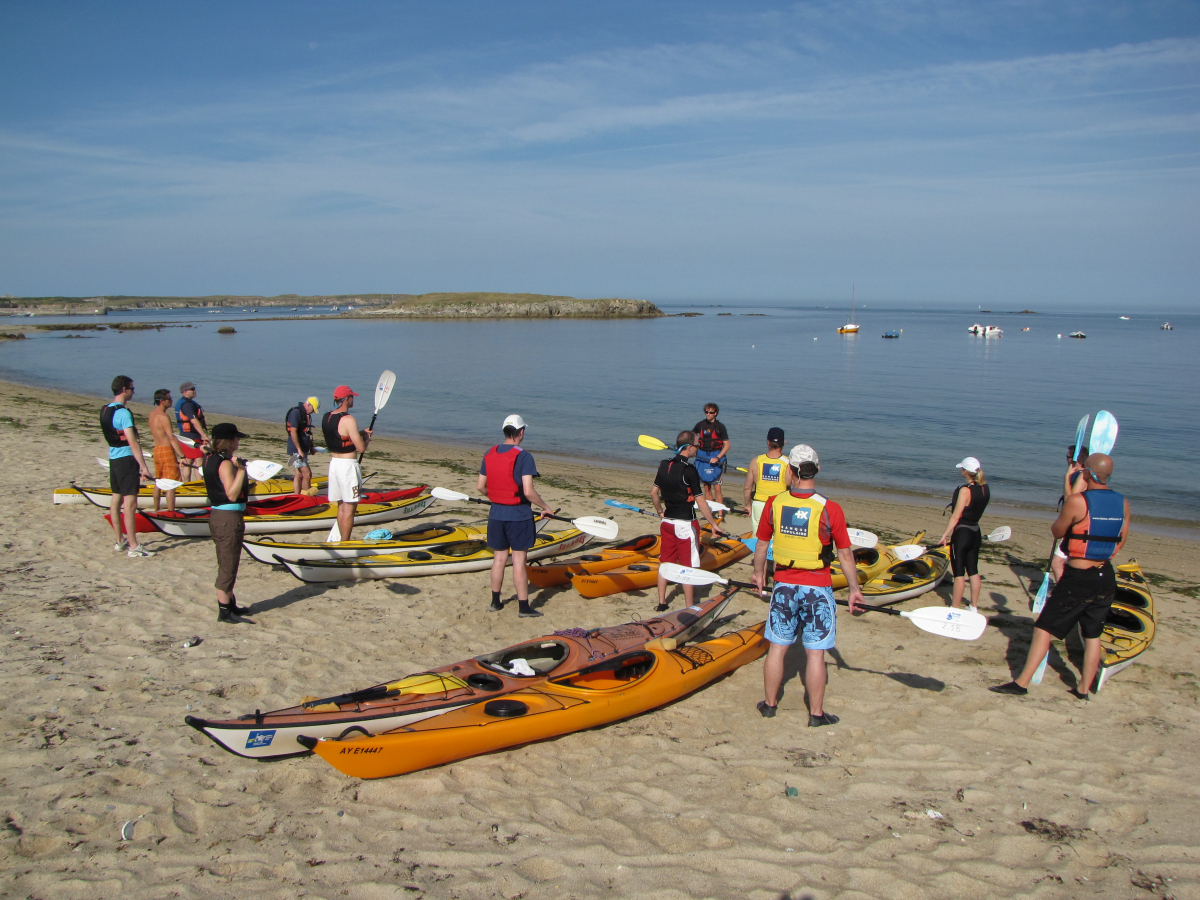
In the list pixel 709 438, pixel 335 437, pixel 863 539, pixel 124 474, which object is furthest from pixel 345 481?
pixel 863 539

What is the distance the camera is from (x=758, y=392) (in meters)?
31.5

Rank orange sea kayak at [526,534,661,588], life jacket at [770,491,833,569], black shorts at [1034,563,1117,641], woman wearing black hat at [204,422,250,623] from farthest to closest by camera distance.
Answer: orange sea kayak at [526,534,661,588]
woman wearing black hat at [204,422,250,623]
black shorts at [1034,563,1117,641]
life jacket at [770,491,833,569]

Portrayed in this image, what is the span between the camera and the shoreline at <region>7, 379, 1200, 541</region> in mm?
13031

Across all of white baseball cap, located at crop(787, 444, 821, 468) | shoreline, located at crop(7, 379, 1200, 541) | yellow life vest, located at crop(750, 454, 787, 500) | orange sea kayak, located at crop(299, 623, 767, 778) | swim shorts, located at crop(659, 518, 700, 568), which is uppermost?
white baseball cap, located at crop(787, 444, 821, 468)

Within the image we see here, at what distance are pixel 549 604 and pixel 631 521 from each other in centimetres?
351

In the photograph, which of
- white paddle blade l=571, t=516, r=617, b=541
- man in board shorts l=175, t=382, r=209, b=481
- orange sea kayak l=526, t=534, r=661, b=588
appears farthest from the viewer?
man in board shorts l=175, t=382, r=209, b=481

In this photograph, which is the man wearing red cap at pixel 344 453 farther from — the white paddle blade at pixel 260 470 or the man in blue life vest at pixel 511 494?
the man in blue life vest at pixel 511 494

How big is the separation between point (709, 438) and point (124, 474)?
23.4 ft

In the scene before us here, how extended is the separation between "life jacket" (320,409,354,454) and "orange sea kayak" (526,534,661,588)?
2.38 meters

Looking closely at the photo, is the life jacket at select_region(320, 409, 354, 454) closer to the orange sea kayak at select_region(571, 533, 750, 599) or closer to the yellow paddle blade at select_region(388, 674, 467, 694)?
the orange sea kayak at select_region(571, 533, 750, 599)

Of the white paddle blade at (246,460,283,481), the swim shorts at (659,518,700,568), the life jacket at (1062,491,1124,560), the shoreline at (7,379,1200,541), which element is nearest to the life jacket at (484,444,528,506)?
the swim shorts at (659,518,700,568)

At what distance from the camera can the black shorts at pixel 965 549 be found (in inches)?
255

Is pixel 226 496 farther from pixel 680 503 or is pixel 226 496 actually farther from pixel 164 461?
pixel 164 461

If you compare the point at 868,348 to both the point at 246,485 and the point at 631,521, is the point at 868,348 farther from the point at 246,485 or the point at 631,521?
the point at 246,485
